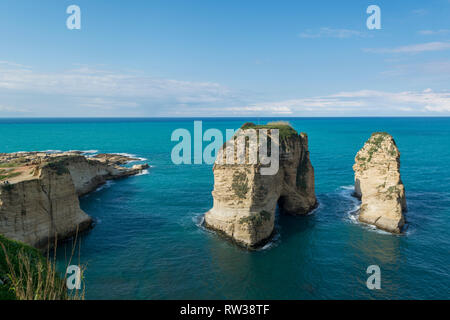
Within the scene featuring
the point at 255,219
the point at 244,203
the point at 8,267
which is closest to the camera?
the point at 8,267

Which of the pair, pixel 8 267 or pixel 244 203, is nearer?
pixel 8 267

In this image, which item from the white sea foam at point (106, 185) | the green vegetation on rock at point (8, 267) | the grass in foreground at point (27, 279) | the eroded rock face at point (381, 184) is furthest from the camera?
the white sea foam at point (106, 185)

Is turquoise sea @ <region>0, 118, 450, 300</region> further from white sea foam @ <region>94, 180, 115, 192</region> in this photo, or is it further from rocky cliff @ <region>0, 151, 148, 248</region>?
white sea foam @ <region>94, 180, 115, 192</region>

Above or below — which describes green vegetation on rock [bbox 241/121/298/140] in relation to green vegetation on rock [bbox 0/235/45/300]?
above

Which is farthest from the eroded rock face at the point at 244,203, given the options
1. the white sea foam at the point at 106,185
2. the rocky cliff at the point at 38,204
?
the white sea foam at the point at 106,185

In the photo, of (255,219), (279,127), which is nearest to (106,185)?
(255,219)

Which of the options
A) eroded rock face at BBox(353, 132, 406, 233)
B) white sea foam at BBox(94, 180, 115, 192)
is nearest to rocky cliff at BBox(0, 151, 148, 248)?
white sea foam at BBox(94, 180, 115, 192)

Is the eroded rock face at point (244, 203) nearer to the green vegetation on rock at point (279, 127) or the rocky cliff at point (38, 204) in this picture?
the green vegetation on rock at point (279, 127)

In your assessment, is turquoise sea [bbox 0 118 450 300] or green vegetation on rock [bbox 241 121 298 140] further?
green vegetation on rock [bbox 241 121 298 140]

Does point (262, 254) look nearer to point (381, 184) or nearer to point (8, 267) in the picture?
point (381, 184)
